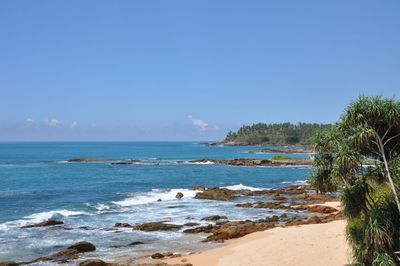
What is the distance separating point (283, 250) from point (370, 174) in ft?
29.8

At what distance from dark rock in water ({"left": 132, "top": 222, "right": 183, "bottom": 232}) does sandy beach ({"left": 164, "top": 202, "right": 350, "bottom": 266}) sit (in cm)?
604

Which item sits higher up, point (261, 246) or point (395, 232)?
point (395, 232)

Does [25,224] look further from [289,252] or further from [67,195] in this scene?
[289,252]

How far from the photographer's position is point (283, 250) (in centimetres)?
2448

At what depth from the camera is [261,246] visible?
25875mm

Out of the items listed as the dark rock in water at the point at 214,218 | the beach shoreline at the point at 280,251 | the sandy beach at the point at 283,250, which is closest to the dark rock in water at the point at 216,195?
the dark rock in water at the point at 214,218

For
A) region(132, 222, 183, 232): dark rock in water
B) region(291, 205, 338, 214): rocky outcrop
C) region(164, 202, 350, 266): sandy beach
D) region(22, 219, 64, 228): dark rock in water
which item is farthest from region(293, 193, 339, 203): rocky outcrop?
region(22, 219, 64, 228): dark rock in water

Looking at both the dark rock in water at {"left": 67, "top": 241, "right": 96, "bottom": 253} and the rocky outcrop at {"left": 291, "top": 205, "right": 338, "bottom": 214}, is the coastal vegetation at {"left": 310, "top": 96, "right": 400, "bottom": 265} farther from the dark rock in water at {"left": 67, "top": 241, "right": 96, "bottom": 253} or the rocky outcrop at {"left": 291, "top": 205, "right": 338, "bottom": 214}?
the rocky outcrop at {"left": 291, "top": 205, "right": 338, "bottom": 214}

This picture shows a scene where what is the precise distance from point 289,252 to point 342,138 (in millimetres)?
9259

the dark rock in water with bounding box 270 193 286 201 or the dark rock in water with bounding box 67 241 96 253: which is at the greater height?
the dark rock in water with bounding box 67 241 96 253

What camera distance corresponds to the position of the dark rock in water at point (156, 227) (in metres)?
33.5

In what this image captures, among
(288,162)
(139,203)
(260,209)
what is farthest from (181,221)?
(288,162)

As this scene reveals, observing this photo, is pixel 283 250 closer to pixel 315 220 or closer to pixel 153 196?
pixel 315 220

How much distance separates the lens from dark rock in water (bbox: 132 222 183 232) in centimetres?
3350
